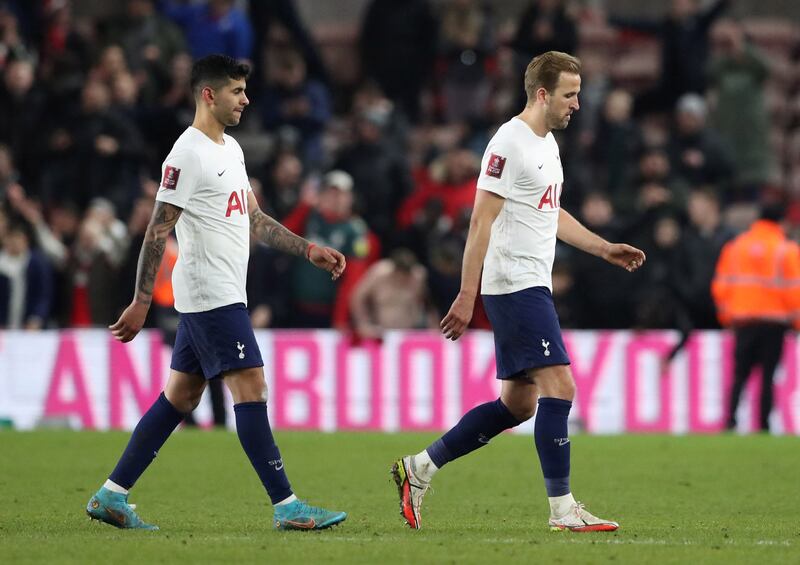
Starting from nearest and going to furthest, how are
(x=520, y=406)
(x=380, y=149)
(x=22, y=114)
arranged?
(x=520, y=406), (x=380, y=149), (x=22, y=114)

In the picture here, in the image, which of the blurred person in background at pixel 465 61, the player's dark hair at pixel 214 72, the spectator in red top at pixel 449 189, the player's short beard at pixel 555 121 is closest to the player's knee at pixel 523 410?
the player's short beard at pixel 555 121

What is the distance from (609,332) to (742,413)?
1.48 m

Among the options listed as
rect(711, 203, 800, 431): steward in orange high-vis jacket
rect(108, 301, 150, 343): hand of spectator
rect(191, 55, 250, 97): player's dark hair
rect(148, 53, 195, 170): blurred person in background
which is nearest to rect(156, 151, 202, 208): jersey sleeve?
rect(191, 55, 250, 97): player's dark hair

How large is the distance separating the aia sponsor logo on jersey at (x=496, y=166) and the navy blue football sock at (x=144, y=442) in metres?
1.95

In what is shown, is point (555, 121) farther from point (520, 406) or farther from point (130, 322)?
point (130, 322)

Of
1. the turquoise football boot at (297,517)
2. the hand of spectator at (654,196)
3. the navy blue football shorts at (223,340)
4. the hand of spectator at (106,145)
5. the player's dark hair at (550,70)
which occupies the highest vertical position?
the hand of spectator at (106,145)

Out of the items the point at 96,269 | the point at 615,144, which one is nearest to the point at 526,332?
the point at 96,269

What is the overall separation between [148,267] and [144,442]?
90 centimetres

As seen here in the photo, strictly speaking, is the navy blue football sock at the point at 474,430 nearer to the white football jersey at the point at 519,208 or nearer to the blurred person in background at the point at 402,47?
the white football jersey at the point at 519,208

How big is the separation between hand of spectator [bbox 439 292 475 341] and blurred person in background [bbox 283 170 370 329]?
28.9 ft

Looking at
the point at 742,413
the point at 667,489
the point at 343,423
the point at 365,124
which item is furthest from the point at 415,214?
the point at 667,489

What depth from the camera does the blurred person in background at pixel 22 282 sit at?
1714 centimetres

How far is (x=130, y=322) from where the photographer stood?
7.98 m

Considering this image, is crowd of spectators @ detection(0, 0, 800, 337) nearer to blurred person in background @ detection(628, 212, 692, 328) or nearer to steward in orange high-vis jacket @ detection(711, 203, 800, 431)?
blurred person in background @ detection(628, 212, 692, 328)
